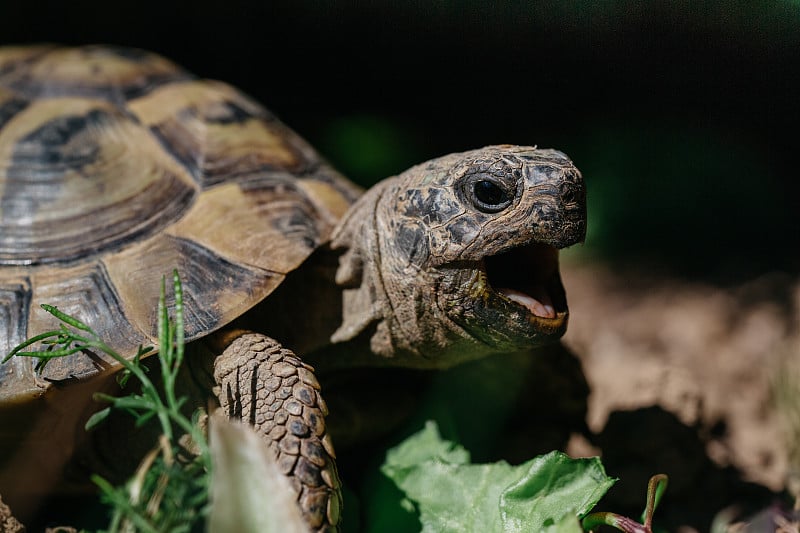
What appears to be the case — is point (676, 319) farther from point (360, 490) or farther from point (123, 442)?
point (123, 442)

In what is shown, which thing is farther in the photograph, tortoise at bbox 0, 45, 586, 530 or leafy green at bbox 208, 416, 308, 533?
tortoise at bbox 0, 45, 586, 530

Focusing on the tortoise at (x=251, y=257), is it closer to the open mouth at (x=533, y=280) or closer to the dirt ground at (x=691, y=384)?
the open mouth at (x=533, y=280)

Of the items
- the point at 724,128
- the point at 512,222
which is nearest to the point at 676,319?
the point at 724,128

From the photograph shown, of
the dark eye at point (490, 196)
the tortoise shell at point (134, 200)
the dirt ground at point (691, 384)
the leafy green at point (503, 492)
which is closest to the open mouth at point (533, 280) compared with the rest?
the dark eye at point (490, 196)

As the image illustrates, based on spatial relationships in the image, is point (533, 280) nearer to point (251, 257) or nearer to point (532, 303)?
point (532, 303)

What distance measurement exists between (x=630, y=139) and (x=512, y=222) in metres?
2.83

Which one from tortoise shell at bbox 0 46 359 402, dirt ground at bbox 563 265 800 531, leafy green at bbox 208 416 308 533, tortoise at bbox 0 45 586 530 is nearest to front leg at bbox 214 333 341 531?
tortoise at bbox 0 45 586 530

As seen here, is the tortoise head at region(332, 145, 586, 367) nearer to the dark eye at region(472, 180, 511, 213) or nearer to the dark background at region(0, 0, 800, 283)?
the dark eye at region(472, 180, 511, 213)

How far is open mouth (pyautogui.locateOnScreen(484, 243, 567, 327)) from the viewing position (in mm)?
2156

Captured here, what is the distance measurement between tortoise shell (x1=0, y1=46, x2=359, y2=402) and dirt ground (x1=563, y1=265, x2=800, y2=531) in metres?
1.54

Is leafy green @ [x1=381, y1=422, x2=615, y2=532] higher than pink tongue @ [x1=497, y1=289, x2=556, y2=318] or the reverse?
the reverse

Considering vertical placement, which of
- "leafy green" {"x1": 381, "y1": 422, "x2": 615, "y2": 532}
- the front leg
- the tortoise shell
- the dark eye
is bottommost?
"leafy green" {"x1": 381, "y1": 422, "x2": 615, "y2": 532}

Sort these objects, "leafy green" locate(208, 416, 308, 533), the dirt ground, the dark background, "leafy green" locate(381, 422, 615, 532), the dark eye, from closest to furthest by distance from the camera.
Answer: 1. "leafy green" locate(208, 416, 308, 533)
2. "leafy green" locate(381, 422, 615, 532)
3. the dark eye
4. the dirt ground
5. the dark background

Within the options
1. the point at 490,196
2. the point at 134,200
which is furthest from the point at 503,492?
the point at 134,200
